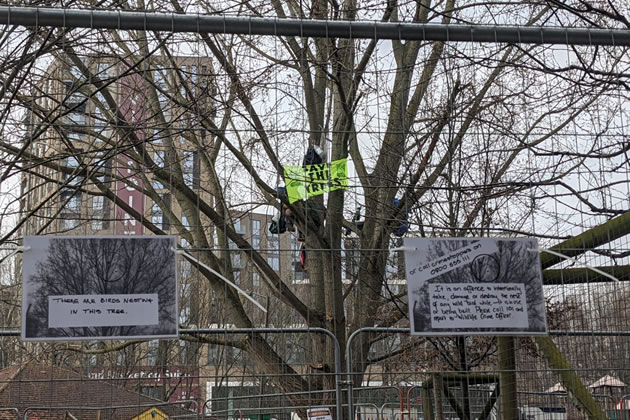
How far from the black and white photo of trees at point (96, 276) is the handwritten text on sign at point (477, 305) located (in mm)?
1625

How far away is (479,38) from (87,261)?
283 centimetres

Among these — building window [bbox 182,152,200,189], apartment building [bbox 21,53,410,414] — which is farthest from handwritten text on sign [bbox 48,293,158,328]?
building window [bbox 182,152,200,189]

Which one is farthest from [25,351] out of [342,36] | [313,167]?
[342,36]

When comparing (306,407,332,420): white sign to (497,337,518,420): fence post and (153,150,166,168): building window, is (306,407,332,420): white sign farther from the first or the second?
(153,150,166,168): building window

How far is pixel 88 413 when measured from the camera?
651 cm

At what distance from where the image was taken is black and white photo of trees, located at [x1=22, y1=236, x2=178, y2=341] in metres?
4.53

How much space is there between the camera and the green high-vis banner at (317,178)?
20.3 feet

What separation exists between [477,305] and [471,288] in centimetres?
11

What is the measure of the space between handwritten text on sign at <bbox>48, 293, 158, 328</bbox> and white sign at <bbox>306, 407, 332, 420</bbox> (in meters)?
1.77

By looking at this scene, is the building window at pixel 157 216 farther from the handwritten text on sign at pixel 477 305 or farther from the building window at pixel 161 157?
the handwritten text on sign at pixel 477 305

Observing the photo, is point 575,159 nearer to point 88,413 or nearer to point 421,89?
point 421,89

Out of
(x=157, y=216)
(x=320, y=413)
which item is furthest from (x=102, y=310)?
(x=157, y=216)

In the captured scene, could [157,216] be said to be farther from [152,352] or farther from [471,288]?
[471,288]

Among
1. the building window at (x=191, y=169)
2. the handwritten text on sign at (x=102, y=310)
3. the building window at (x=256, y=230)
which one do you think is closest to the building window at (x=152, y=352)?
the handwritten text on sign at (x=102, y=310)
